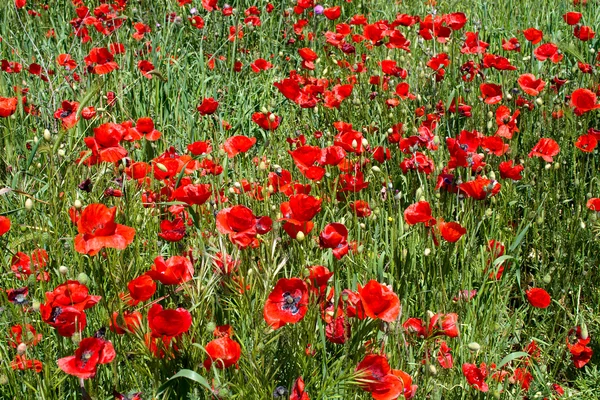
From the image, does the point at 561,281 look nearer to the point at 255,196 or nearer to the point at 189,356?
the point at 255,196

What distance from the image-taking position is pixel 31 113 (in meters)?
3.23

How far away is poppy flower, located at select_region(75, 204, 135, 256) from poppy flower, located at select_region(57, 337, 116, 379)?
22 cm

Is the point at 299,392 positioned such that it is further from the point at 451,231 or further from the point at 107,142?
the point at 107,142

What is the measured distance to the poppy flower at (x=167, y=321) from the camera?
154cm

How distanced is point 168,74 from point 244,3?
1560 millimetres

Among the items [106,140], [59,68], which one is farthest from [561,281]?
[59,68]

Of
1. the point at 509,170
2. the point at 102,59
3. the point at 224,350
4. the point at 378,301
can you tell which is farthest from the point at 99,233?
the point at 102,59

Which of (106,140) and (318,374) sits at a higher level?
(106,140)

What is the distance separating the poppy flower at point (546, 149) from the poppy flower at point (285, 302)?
1.31m

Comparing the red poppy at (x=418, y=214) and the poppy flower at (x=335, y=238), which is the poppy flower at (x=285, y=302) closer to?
the poppy flower at (x=335, y=238)

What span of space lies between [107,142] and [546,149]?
1.53 m

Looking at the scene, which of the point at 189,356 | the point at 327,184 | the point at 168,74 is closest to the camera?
the point at 189,356

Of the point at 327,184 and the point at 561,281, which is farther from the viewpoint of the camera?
the point at 327,184

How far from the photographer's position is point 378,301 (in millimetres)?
1569
